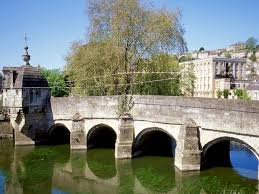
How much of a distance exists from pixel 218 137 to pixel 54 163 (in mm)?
10081

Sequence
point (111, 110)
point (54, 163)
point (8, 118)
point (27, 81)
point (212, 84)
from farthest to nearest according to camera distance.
A: point (212, 84) < point (8, 118) < point (27, 81) < point (111, 110) < point (54, 163)

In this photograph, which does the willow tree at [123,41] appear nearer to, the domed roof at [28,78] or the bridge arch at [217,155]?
the domed roof at [28,78]

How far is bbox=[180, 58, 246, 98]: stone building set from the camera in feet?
246

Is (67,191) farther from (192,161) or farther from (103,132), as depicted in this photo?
(103,132)

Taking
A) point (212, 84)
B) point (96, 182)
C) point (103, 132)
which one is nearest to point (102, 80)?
point (103, 132)

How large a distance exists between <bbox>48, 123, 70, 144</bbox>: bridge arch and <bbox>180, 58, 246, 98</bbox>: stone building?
48.1 m

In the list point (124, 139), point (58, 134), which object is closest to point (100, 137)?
point (58, 134)

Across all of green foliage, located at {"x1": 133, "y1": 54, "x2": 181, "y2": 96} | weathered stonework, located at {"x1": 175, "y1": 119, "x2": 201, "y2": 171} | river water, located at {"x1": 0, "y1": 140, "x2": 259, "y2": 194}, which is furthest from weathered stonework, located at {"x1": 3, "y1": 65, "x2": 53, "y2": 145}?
weathered stonework, located at {"x1": 175, "y1": 119, "x2": 201, "y2": 171}

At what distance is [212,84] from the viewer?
77.1m

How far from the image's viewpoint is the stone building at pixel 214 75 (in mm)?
75037

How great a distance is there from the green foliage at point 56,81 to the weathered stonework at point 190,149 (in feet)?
81.1

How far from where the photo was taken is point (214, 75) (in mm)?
77438

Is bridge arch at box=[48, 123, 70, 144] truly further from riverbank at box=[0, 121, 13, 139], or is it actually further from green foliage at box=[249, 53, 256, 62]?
green foliage at box=[249, 53, 256, 62]

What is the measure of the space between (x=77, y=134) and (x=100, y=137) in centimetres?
263
